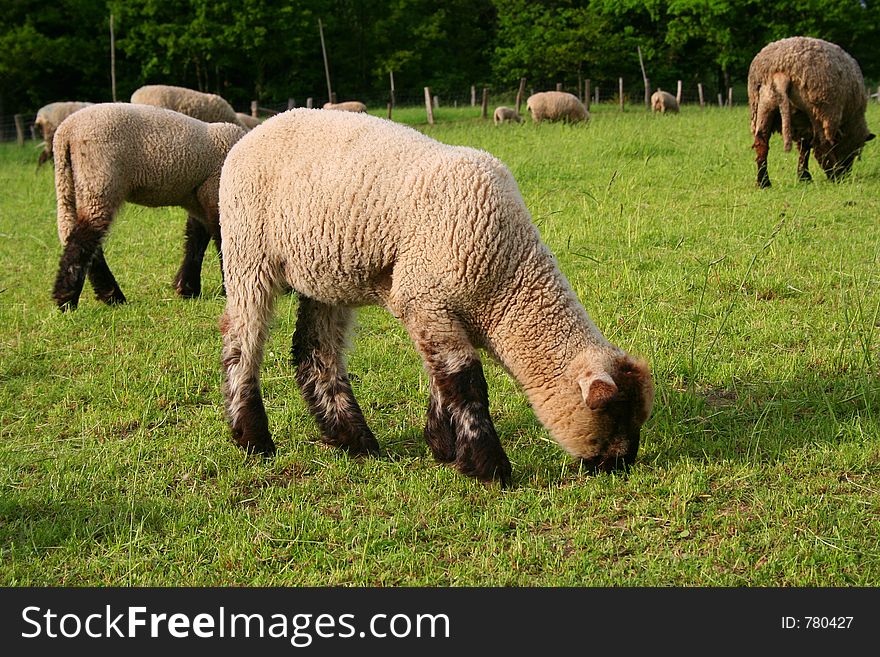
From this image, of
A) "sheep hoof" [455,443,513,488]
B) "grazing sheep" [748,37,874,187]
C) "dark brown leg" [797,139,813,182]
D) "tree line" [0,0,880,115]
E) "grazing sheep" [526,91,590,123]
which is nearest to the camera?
"sheep hoof" [455,443,513,488]

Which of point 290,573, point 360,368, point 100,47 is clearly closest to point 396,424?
point 360,368

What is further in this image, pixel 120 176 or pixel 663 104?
pixel 663 104

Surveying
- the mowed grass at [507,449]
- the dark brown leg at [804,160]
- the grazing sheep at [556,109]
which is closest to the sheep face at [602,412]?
the mowed grass at [507,449]

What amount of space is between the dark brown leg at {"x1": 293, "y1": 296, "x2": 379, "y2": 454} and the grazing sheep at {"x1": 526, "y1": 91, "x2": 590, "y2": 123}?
21219 millimetres

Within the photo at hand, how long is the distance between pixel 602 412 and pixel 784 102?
9062mm

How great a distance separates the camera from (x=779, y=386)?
5.97 metres

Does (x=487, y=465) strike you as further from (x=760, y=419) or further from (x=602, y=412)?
(x=760, y=419)

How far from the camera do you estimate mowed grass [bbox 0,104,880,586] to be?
4.15 m

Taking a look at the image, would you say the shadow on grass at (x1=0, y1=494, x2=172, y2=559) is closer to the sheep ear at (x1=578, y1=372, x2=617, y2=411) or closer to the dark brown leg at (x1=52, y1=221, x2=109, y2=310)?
the sheep ear at (x1=578, y1=372, x2=617, y2=411)

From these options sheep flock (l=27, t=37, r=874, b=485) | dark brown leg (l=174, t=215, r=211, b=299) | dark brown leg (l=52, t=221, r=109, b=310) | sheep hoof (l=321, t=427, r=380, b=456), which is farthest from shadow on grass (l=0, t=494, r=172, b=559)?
dark brown leg (l=174, t=215, r=211, b=299)

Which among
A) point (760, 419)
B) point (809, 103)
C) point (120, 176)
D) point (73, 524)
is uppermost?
Answer: point (809, 103)

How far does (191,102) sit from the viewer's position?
19203mm

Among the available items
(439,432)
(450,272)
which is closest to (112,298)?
(439,432)

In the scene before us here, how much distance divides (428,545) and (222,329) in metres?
2.04
